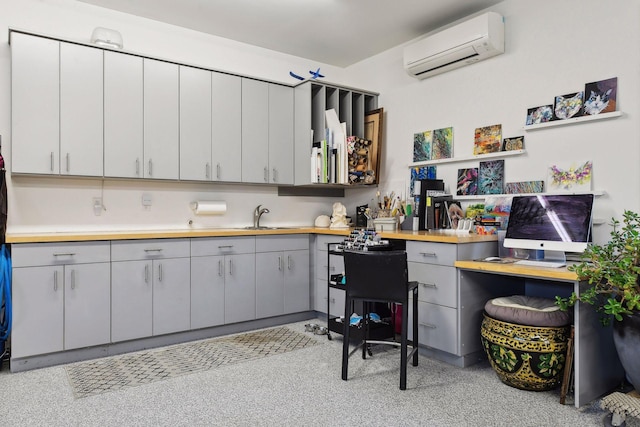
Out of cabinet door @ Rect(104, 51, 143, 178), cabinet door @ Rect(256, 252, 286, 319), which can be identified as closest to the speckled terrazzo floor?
cabinet door @ Rect(256, 252, 286, 319)

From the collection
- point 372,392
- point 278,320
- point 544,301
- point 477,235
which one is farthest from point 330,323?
point 544,301

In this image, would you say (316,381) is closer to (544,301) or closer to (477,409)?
(477,409)

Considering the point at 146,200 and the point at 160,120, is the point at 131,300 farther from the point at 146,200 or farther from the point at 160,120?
the point at 160,120

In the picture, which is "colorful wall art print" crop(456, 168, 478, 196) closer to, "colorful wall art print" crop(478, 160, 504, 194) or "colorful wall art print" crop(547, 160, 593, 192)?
"colorful wall art print" crop(478, 160, 504, 194)

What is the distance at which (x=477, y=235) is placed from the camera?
3.29m

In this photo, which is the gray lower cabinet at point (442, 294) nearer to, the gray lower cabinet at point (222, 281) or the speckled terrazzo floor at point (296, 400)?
the speckled terrazzo floor at point (296, 400)

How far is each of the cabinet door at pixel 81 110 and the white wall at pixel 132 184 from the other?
0.29 meters

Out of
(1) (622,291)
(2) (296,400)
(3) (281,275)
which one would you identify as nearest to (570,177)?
(1) (622,291)

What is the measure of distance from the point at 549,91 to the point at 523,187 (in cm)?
75

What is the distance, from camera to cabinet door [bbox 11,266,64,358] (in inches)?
115

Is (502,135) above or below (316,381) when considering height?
above

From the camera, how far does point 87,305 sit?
124 inches

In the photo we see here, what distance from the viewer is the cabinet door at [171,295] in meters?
3.45

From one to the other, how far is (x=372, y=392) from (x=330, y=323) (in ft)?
3.43
